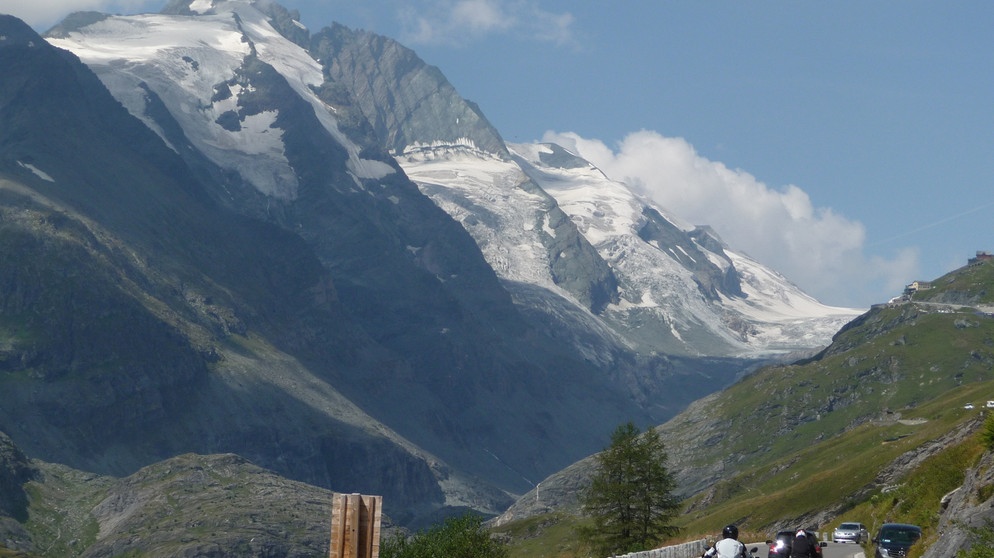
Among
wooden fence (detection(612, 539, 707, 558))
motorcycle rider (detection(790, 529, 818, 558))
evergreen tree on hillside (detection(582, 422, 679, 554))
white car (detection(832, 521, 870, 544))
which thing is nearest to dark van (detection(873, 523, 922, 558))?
wooden fence (detection(612, 539, 707, 558))

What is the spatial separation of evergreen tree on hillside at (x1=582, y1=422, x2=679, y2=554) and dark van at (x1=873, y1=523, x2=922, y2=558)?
4308 cm

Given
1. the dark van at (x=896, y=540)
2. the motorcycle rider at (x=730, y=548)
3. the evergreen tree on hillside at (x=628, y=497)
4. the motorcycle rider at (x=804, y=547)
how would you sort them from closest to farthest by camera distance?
1. the motorcycle rider at (x=730, y=548)
2. the motorcycle rider at (x=804, y=547)
3. the dark van at (x=896, y=540)
4. the evergreen tree on hillside at (x=628, y=497)

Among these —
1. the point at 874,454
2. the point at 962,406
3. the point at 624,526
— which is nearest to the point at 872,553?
the point at 624,526

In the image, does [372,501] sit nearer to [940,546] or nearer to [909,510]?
[940,546]

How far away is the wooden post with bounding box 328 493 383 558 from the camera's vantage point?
23.1 m

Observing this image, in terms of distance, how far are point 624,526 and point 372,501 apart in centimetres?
7635

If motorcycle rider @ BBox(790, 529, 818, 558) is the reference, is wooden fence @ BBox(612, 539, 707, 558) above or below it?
below

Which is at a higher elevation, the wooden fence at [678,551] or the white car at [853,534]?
the white car at [853,534]

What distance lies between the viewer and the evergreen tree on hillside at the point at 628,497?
318 ft

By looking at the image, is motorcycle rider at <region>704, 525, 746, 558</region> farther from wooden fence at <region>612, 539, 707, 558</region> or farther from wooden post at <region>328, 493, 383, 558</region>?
wooden fence at <region>612, 539, 707, 558</region>

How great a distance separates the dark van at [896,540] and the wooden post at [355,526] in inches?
1374

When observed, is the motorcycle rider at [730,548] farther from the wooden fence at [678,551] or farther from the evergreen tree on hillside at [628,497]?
the evergreen tree on hillside at [628,497]

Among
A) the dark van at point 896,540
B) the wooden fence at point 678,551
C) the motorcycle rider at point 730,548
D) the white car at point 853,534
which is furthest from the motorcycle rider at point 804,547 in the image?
the white car at point 853,534

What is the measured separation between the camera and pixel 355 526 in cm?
2325
